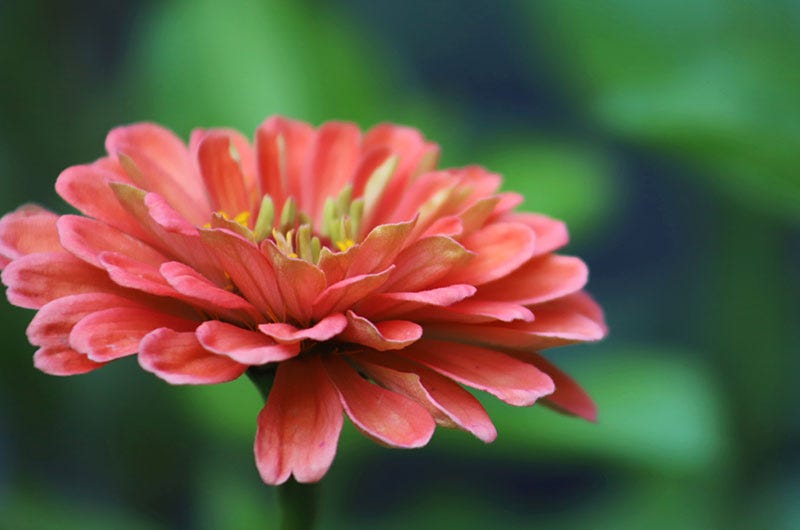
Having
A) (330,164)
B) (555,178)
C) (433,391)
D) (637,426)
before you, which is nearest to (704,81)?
(555,178)

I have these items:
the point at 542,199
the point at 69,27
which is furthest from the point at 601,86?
the point at 69,27

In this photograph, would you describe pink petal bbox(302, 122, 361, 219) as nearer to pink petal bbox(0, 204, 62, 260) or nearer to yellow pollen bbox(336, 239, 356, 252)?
yellow pollen bbox(336, 239, 356, 252)

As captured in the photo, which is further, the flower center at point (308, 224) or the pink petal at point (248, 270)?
the flower center at point (308, 224)

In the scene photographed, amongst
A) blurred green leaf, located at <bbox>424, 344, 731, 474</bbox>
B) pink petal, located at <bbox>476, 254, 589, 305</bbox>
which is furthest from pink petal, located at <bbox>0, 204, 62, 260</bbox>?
blurred green leaf, located at <bbox>424, 344, 731, 474</bbox>

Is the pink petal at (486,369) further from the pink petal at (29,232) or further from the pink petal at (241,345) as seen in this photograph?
the pink petal at (29,232)

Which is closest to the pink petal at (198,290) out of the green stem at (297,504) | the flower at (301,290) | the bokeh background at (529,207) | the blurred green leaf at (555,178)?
the flower at (301,290)

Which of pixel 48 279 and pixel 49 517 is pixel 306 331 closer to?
pixel 48 279
